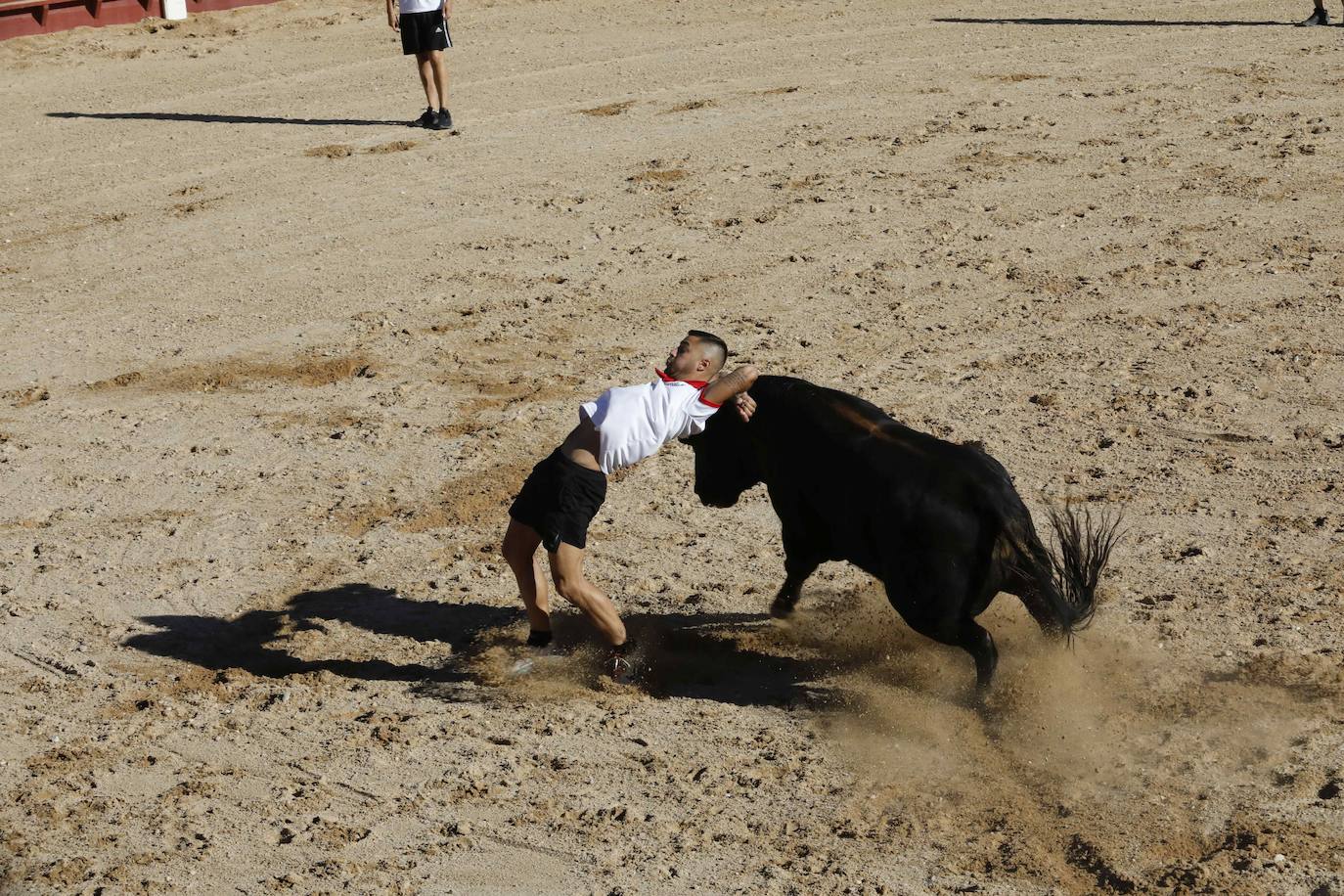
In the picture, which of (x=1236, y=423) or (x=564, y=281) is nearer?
(x=1236, y=423)

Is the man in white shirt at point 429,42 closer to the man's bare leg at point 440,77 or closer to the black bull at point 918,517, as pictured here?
the man's bare leg at point 440,77

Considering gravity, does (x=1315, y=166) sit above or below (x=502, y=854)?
above

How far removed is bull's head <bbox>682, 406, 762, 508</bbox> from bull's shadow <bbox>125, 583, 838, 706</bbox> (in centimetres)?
57

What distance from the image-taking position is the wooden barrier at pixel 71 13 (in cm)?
1648

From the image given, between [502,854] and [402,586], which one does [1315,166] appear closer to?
[402,586]

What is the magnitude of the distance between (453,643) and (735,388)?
1.59 meters

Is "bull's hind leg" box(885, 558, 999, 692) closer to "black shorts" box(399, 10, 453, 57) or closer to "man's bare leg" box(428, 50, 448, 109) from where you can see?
"black shorts" box(399, 10, 453, 57)

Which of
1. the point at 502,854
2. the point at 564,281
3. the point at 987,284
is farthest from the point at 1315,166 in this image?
the point at 502,854

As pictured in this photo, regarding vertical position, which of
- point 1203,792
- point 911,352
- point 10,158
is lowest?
point 1203,792

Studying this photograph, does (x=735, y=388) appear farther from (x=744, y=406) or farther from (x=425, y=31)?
(x=425, y=31)

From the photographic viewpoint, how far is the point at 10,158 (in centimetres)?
1280

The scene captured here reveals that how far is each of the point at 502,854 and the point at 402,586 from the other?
1925 millimetres

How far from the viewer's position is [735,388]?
510 cm

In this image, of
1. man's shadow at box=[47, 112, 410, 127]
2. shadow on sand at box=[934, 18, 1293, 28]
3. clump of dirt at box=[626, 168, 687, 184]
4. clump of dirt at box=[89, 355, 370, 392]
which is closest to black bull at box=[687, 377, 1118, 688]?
clump of dirt at box=[89, 355, 370, 392]
